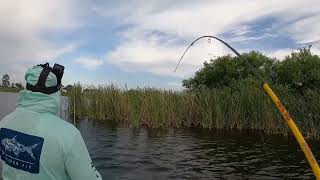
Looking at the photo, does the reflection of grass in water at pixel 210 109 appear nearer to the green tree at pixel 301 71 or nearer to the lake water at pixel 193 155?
the lake water at pixel 193 155

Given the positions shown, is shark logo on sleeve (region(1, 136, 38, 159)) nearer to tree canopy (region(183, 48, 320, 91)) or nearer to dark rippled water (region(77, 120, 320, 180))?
dark rippled water (region(77, 120, 320, 180))

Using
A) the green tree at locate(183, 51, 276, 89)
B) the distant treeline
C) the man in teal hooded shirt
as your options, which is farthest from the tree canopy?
the man in teal hooded shirt

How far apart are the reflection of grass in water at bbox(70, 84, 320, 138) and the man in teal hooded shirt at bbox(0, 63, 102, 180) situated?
20487 millimetres

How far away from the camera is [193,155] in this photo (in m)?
15.3

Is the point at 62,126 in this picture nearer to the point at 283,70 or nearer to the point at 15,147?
the point at 15,147

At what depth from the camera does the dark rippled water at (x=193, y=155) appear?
12.2 metres

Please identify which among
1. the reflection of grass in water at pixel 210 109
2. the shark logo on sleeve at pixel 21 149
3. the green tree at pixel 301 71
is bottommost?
the shark logo on sleeve at pixel 21 149

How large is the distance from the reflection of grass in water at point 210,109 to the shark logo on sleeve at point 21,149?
67.4 ft

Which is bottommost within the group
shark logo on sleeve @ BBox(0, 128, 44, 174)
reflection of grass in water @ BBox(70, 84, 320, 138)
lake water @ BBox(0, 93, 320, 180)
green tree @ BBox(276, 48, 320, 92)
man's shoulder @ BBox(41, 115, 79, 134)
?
lake water @ BBox(0, 93, 320, 180)

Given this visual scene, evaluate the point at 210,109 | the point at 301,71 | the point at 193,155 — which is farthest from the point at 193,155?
the point at 301,71

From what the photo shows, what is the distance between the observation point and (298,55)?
3928cm

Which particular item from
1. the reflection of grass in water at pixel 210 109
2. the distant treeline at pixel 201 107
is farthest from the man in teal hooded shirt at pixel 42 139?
the reflection of grass in water at pixel 210 109

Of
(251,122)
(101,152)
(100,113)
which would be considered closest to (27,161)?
(101,152)

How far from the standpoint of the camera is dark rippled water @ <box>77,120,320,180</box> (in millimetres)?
12250
